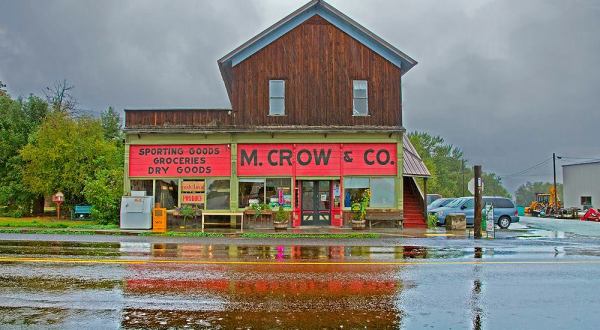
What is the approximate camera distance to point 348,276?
9438 millimetres

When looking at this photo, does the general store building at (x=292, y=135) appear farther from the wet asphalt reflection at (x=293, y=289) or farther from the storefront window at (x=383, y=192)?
the wet asphalt reflection at (x=293, y=289)

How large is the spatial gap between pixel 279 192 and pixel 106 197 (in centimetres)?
867

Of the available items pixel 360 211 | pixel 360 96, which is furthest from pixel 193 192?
pixel 360 96

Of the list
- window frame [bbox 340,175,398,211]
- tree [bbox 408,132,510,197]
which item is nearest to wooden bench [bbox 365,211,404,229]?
window frame [bbox 340,175,398,211]

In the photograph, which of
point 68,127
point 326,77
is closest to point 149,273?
point 326,77

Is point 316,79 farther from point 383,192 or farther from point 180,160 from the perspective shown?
point 180,160

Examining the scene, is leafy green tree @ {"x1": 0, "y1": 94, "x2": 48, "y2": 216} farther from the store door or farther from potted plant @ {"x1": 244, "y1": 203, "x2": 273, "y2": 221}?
the store door

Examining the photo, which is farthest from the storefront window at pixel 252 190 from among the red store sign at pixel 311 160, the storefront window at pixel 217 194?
the storefront window at pixel 217 194

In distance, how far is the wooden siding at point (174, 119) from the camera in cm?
2403

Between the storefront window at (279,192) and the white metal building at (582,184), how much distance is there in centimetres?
4506

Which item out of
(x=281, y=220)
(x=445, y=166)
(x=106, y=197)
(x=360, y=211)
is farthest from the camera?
(x=445, y=166)

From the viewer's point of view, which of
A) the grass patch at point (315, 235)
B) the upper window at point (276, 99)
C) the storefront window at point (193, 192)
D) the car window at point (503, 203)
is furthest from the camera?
the car window at point (503, 203)

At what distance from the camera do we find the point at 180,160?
24.2 meters

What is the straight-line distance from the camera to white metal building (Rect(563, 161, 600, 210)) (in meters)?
58.7
